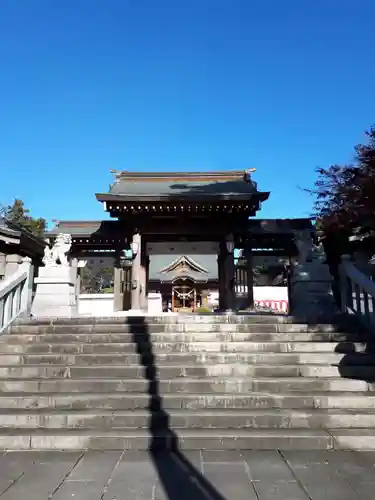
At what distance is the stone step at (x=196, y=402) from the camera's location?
185 inches

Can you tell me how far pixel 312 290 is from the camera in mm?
8414

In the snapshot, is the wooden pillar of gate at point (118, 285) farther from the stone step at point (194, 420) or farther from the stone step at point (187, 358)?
the stone step at point (194, 420)

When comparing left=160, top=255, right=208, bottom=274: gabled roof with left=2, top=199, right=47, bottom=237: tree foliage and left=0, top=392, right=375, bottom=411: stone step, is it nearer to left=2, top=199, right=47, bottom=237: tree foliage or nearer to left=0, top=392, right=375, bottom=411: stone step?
left=2, top=199, right=47, bottom=237: tree foliage

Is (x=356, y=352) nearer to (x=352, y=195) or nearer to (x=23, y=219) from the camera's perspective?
(x=352, y=195)

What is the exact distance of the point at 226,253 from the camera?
14.7 m

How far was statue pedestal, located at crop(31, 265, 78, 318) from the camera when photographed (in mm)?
8977

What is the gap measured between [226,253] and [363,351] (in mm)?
8963

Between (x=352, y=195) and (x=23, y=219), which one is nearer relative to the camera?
(x=352, y=195)

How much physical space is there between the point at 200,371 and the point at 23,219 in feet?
107

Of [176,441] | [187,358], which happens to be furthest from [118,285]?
[176,441]

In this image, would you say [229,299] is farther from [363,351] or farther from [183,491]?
[183,491]

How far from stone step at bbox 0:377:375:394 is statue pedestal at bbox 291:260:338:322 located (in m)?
3.04

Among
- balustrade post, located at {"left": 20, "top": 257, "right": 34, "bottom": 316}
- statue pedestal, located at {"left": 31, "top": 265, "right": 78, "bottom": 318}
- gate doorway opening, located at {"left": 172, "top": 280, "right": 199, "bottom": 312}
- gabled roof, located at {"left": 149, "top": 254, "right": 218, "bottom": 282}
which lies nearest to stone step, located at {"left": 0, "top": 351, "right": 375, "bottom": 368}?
balustrade post, located at {"left": 20, "top": 257, "right": 34, "bottom": 316}

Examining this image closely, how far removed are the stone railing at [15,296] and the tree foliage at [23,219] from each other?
2593cm
